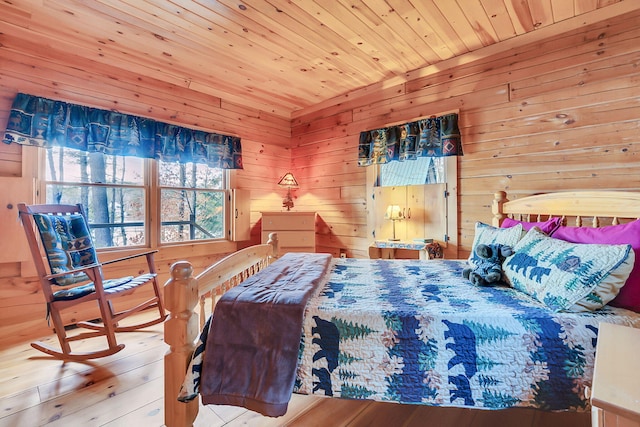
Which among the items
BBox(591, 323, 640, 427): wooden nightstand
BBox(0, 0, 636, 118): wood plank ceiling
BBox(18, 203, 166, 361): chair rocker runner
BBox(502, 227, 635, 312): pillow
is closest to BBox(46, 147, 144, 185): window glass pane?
BBox(18, 203, 166, 361): chair rocker runner

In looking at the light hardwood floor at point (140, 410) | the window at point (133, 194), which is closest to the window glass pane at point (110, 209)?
the window at point (133, 194)

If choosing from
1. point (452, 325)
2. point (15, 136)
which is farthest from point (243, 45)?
point (452, 325)

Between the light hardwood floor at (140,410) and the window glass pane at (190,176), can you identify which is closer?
the light hardwood floor at (140,410)

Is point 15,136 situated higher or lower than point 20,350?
higher

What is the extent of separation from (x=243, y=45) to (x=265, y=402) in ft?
8.84

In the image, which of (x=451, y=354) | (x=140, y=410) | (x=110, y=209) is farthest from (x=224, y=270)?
(x=110, y=209)

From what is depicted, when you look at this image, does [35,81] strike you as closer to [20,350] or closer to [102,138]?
[102,138]

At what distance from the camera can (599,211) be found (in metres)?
1.99

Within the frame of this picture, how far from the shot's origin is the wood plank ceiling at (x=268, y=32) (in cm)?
210

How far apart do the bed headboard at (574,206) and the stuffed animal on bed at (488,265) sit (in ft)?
2.52

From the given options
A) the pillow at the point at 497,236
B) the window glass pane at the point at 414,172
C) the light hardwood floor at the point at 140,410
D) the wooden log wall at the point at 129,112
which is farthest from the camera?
the window glass pane at the point at 414,172

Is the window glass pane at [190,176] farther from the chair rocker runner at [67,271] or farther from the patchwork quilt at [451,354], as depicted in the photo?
the patchwork quilt at [451,354]

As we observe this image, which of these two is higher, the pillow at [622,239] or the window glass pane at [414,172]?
the window glass pane at [414,172]

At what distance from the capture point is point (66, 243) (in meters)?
→ 2.20
